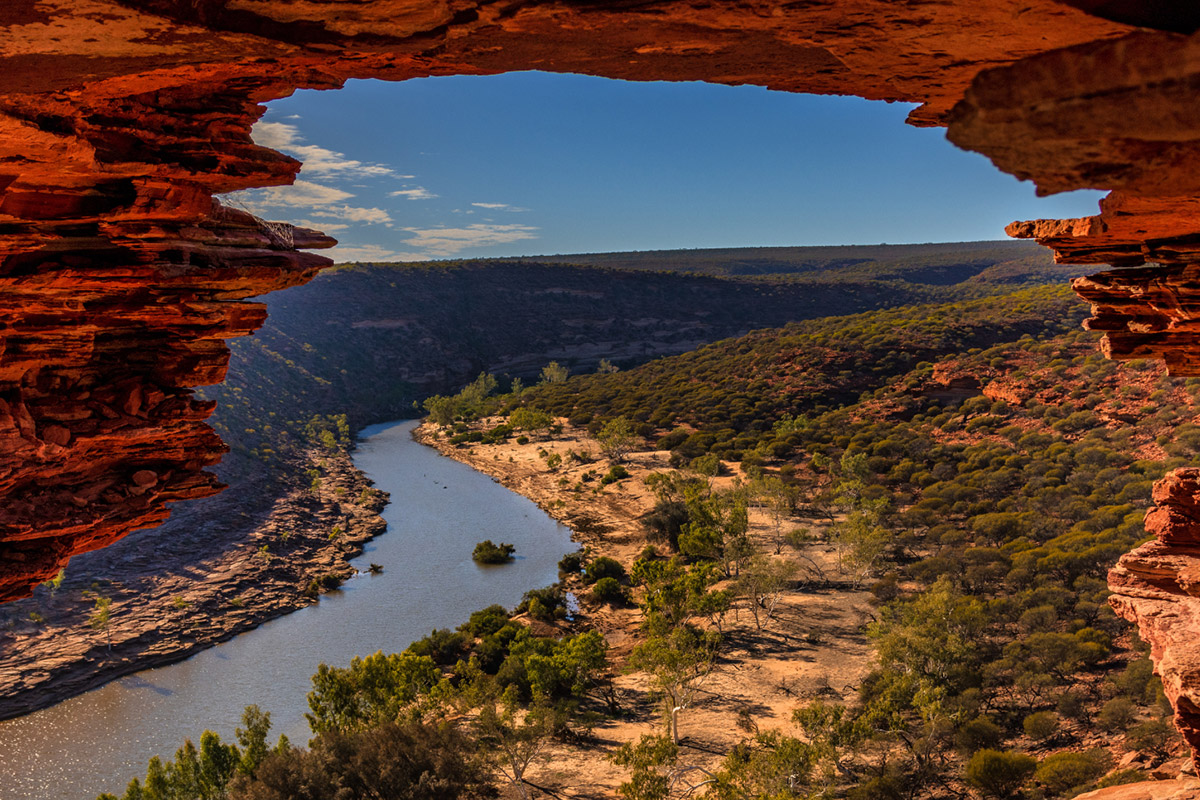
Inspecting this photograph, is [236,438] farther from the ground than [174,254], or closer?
closer

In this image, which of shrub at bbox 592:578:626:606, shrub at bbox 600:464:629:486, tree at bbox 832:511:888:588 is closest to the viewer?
tree at bbox 832:511:888:588

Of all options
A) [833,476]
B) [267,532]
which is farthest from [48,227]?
[833,476]

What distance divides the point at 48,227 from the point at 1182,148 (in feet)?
28.2

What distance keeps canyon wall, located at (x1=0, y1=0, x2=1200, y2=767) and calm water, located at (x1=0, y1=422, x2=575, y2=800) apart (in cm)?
1850

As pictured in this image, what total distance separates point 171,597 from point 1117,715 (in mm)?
37432

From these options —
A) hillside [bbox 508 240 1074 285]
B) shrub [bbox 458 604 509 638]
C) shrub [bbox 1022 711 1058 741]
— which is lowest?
shrub [bbox 458 604 509 638]

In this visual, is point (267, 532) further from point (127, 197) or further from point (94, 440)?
point (127, 197)

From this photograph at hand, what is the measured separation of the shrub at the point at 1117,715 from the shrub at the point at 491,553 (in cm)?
2976

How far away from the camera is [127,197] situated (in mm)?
6996

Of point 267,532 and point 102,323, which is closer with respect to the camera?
point 102,323

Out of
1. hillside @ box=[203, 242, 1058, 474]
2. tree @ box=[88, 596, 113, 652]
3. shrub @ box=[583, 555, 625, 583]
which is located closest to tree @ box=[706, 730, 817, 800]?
shrub @ box=[583, 555, 625, 583]

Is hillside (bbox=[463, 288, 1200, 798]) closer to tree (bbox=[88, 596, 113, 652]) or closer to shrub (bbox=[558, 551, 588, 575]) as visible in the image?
shrub (bbox=[558, 551, 588, 575])

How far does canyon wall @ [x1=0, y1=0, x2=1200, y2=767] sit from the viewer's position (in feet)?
8.91

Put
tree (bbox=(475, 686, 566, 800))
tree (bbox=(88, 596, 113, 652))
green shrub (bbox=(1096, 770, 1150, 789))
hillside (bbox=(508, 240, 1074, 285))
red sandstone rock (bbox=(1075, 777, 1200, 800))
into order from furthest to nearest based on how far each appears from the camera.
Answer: hillside (bbox=(508, 240, 1074, 285))
tree (bbox=(88, 596, 113, 652))
tree (bbox=(475, 686, 566, 800))
green shrub (bbox=(1096, 770, 1150, 789))
red sandstone rock (bbox=(1075, 777, 1200, 800))
